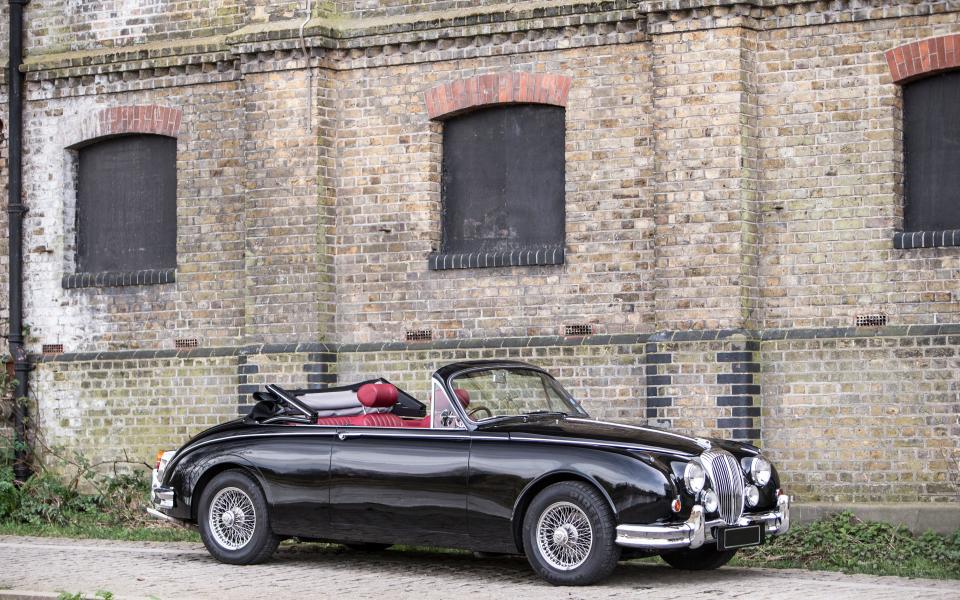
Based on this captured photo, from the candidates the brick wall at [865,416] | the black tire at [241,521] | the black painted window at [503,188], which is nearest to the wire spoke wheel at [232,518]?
the black tire at [241,521]

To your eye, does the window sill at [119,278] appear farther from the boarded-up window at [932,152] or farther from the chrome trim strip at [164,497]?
the boarded-up window at [932,152]

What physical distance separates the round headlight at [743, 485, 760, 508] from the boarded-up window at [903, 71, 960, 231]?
4.13 meters

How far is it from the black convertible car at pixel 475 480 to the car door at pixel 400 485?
0.03 feet

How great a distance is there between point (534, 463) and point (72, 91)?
9210mm

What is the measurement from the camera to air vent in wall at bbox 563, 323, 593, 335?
14.4 m

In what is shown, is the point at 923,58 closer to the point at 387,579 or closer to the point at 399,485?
the point at 399,485

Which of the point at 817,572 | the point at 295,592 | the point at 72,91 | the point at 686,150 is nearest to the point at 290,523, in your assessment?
the point at 295,592

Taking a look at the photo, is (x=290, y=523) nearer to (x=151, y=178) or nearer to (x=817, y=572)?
(x=817, y=572)

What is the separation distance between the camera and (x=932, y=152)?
1335 centimetres

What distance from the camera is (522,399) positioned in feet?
36.6

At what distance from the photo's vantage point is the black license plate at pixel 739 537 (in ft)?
32.3

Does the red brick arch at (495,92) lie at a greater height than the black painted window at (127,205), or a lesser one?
greater

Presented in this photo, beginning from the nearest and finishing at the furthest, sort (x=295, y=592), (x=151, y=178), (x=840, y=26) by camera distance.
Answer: (x=295, y=592) → (x=840, y=26) → (x=151, y=178)

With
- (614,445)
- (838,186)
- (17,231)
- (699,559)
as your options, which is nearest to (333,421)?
(614,445)
